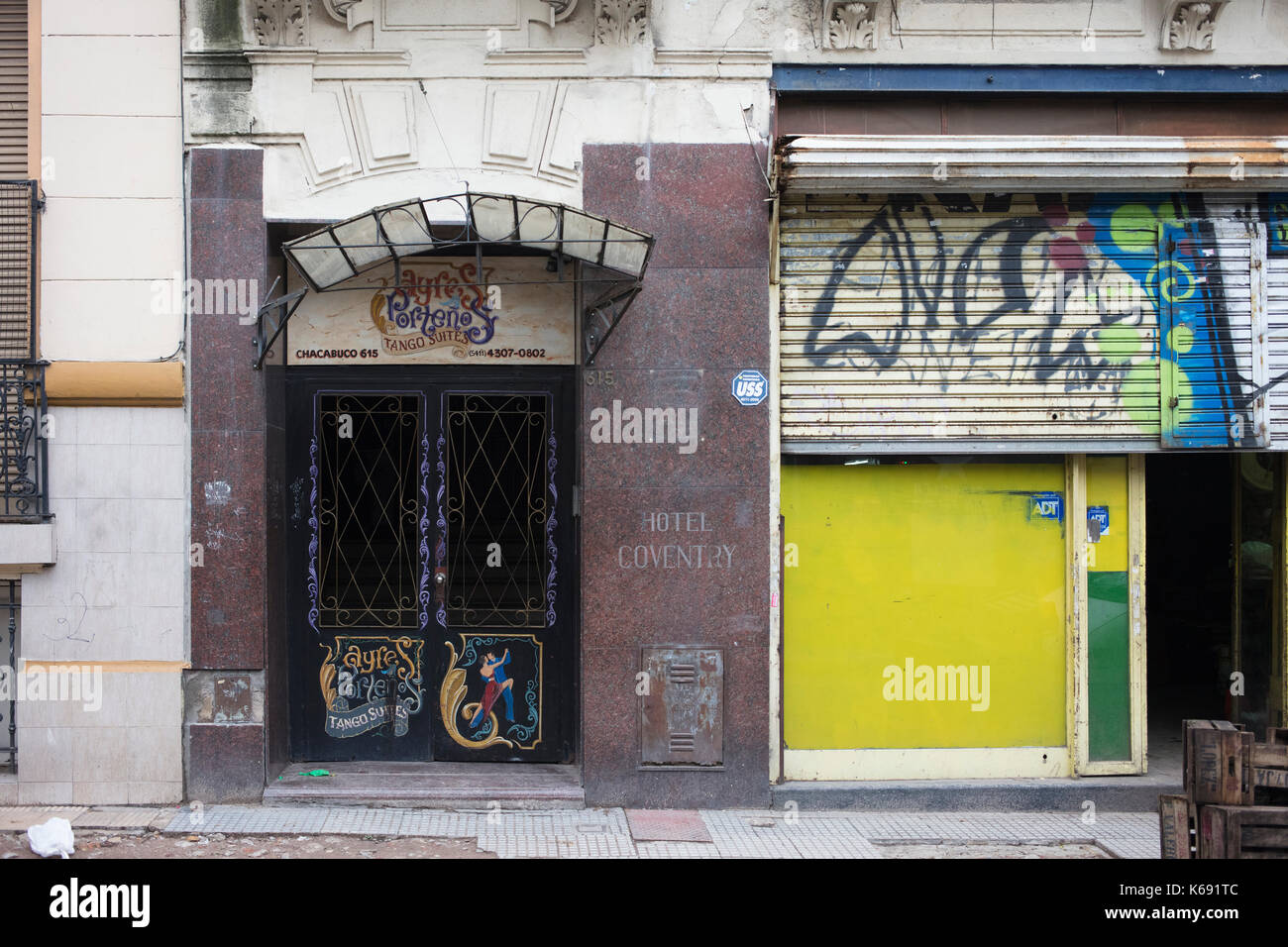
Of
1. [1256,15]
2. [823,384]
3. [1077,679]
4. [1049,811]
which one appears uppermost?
[1256,15]

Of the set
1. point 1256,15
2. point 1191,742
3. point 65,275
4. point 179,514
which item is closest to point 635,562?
point 179,514

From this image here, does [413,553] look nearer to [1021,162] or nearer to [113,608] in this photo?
[113,608]

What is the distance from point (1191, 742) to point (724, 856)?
277 cm

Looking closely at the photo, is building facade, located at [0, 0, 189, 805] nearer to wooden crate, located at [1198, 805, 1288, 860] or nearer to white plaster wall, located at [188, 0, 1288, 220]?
white plaster wall, located at [188, 0, 1288, 220]

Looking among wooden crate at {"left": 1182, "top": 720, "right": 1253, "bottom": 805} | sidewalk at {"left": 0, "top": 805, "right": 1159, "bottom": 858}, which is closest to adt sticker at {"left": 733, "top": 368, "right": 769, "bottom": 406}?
sidewalk at {"left": 0, "top": 805, "right": 1159, "bottom": 858}

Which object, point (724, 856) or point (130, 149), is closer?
point (724, 856)

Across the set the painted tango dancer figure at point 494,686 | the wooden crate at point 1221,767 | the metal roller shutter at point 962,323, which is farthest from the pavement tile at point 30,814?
the wooden crate at point 1221,767

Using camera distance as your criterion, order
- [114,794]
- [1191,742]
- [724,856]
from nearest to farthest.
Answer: [1191,742] < [724,856] < [114,794]

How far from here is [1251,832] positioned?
455 cm

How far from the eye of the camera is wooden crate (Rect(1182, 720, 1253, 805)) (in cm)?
459

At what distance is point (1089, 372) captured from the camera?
7328 mm

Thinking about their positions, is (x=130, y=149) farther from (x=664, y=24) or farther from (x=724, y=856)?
(x=724, y=856)

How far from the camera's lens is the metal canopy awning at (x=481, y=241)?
6.18 m

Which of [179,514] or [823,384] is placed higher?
[823,384]
